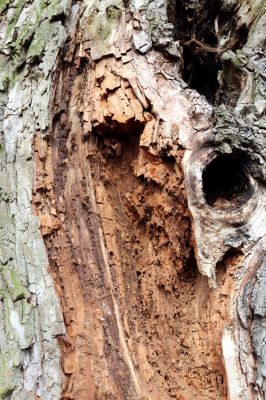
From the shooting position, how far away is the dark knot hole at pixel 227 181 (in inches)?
69.6

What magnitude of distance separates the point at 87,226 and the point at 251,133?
0.69 m

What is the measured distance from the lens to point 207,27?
2635 millimetres

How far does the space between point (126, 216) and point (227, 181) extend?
0.42 metres

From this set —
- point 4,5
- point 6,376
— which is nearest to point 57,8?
point 4,5

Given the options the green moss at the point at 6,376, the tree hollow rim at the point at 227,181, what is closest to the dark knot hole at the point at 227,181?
the tree hollow rim at the point at 227,181

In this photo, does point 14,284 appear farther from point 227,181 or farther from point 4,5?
point 4,5

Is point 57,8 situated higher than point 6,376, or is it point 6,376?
point 57,8

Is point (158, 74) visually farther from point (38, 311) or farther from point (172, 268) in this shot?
point (38, 311)

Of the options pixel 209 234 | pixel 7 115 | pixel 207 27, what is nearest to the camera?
pixel 209 234

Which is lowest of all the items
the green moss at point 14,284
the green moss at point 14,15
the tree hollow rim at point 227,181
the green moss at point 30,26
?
the green moss at point 14,284

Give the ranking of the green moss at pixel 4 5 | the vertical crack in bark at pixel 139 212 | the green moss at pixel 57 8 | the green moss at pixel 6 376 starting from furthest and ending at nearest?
the green moss at pixel 4 5 → the green moss at pixel 57 8 → the vertical crack in bark at pixel 139 212 → the green moss at pixel 6 376

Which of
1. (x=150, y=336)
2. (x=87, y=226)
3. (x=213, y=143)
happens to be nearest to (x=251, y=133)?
(x=213, y=143)

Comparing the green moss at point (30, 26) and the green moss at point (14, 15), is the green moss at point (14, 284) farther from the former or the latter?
the green moss at point (14, 15)

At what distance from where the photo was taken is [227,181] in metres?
1.86
